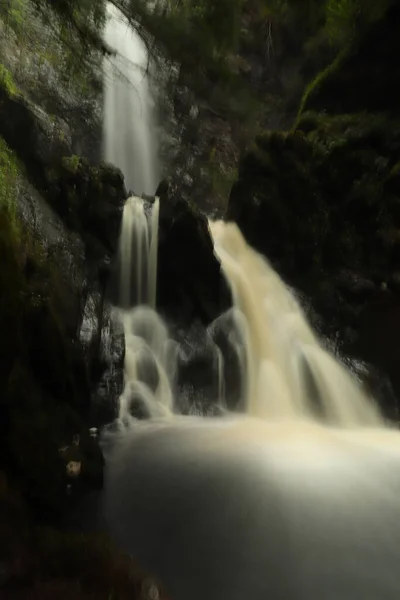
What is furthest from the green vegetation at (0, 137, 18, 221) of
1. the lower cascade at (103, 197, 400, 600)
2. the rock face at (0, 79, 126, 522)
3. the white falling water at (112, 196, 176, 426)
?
the lower cascade at (103, 197, 400, 600)

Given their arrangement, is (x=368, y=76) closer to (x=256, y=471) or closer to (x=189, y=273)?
(x=189, y=273)

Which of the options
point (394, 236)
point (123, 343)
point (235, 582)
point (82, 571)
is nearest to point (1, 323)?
point (82, 571)

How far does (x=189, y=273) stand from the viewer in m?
10.5

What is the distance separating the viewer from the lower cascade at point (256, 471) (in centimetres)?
382

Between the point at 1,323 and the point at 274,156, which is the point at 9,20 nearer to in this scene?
the point at 1,323

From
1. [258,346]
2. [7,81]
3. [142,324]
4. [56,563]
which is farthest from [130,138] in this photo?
[56,563]

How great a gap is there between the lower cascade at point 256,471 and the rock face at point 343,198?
1.09 meters

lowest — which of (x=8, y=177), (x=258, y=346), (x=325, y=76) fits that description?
(x=258, y=346)

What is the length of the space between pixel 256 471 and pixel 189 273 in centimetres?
577

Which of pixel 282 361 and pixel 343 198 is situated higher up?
pixel 343 198

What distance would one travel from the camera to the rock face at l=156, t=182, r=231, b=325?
1030 centimetres

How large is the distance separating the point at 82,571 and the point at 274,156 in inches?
444

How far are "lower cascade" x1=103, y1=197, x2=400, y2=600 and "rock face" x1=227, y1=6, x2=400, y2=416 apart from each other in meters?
1.09

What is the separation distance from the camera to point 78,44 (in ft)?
18.6
